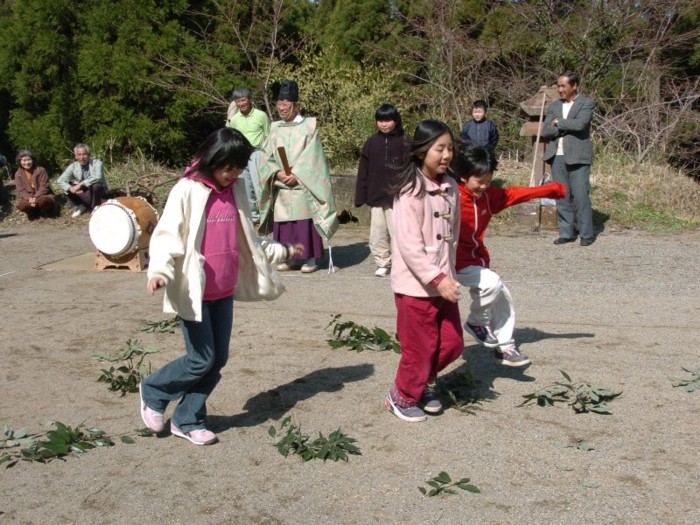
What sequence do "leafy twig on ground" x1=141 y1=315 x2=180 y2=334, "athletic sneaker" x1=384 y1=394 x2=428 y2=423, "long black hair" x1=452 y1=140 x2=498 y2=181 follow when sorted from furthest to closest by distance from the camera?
"leafy twig on ground" x1=141 y1=315 x2=180 y2=334
"long black hair" x1=452 y1=140 x2=498 y2=181
"athletic sneaker" x1=384 y1=394 x2=428 y2=423

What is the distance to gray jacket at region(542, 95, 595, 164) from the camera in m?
9.27

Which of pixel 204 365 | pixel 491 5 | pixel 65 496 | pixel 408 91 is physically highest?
pixel 491 5

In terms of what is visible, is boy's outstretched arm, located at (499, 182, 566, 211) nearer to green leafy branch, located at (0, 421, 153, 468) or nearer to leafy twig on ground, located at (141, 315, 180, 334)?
green leafy branch, located at (0, 421, 153, 468)

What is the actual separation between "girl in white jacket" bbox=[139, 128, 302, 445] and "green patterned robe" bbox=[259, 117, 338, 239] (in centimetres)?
399

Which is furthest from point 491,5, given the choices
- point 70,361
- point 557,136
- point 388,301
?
point 70,361

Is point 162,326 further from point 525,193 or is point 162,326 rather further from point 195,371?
point 525,193

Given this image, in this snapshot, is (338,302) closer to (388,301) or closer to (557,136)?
(388,301)

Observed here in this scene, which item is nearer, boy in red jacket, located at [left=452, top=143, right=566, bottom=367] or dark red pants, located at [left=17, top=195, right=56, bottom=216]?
boy in red jacket, located at [left=452, top=143, right=566, bottom=367]

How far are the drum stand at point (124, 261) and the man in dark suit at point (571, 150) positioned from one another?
14.7 ft

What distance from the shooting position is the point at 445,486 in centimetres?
380

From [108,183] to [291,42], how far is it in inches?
157

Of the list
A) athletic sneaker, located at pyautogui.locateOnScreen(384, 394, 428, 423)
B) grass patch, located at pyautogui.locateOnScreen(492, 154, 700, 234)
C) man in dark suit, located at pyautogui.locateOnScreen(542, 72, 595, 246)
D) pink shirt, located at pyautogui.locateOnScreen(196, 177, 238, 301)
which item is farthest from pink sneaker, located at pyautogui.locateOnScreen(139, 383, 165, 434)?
grass patch, located at pyautogui.locateOnScreen(492, 154, 700, 234)

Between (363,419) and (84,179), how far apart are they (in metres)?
8.75

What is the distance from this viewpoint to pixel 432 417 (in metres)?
4.62
